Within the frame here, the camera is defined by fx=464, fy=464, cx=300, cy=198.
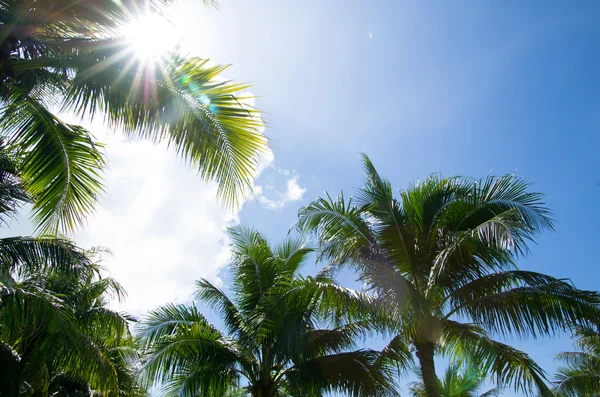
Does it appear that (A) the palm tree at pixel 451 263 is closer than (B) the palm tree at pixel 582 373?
Yes

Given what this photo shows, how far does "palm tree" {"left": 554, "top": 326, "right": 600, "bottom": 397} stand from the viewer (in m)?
15.7

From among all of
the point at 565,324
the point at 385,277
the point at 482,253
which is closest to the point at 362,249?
the point at 385,277

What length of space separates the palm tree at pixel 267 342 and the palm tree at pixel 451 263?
943mm

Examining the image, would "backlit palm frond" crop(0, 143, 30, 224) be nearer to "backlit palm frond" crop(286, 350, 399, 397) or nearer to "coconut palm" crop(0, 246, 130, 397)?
"coconut palm" crop(0, 246, 130, 397)

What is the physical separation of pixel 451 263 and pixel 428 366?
6.82ft

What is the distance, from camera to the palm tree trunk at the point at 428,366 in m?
8.55

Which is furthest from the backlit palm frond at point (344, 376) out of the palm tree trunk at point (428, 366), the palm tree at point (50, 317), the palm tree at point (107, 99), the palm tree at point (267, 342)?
the palm tree at point (107, 99)

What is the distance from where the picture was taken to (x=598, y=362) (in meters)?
19.0

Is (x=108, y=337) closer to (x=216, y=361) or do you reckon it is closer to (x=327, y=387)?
(x=216, y=361)

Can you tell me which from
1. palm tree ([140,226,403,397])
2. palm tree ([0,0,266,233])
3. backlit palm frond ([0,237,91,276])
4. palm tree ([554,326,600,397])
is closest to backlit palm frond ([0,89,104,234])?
palm tree ([0,0,266,233])

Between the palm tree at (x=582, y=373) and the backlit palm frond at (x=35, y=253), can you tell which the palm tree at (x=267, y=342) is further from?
the palm tree at (x=582, y=373)

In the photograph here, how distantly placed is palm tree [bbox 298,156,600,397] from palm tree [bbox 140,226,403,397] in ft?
3.09

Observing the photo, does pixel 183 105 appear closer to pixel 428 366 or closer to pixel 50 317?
pixel 50 317

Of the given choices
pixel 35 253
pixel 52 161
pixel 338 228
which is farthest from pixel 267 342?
pixel 52 161
